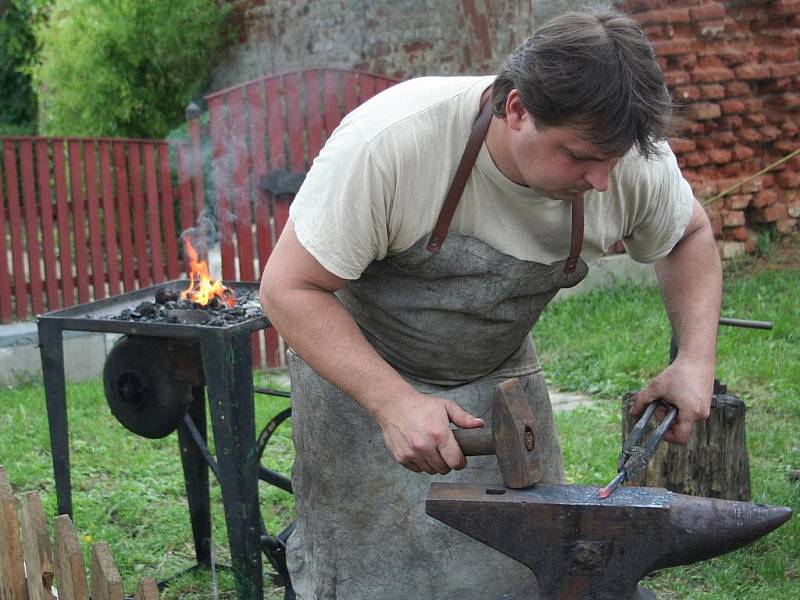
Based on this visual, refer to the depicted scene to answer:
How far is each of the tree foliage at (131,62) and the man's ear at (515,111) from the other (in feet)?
37.2

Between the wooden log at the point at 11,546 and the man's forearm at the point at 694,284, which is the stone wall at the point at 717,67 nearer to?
the man's forearm at the point at 694,284

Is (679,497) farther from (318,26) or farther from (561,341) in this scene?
(318,26)

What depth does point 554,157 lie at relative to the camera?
7.77 feet

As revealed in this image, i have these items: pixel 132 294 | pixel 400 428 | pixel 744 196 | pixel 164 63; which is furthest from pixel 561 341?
pixel 164 63

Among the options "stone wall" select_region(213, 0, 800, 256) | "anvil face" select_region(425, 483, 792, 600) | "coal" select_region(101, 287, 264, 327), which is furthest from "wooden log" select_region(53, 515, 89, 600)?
"stone wall" select_region(213, 0, 800, 256)

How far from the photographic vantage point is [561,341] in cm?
762

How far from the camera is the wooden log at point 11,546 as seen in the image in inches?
128

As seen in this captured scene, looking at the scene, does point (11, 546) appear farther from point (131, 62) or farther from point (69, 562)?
point (131, 62)

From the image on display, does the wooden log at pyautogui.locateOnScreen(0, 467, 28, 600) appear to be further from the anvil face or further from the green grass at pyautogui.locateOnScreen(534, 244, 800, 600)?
the green grass at pyautogui.locateOnScreen(534, 244, 800, 600)

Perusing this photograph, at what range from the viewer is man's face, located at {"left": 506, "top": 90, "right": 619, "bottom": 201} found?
2322 millimetres

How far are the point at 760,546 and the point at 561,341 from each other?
3131 mm

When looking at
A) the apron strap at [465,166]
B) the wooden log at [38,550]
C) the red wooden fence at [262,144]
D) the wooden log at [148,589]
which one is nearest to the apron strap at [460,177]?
the apron strap at [465,166]

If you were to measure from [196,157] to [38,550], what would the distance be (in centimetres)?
521

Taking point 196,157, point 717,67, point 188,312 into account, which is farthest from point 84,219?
point 717,67
